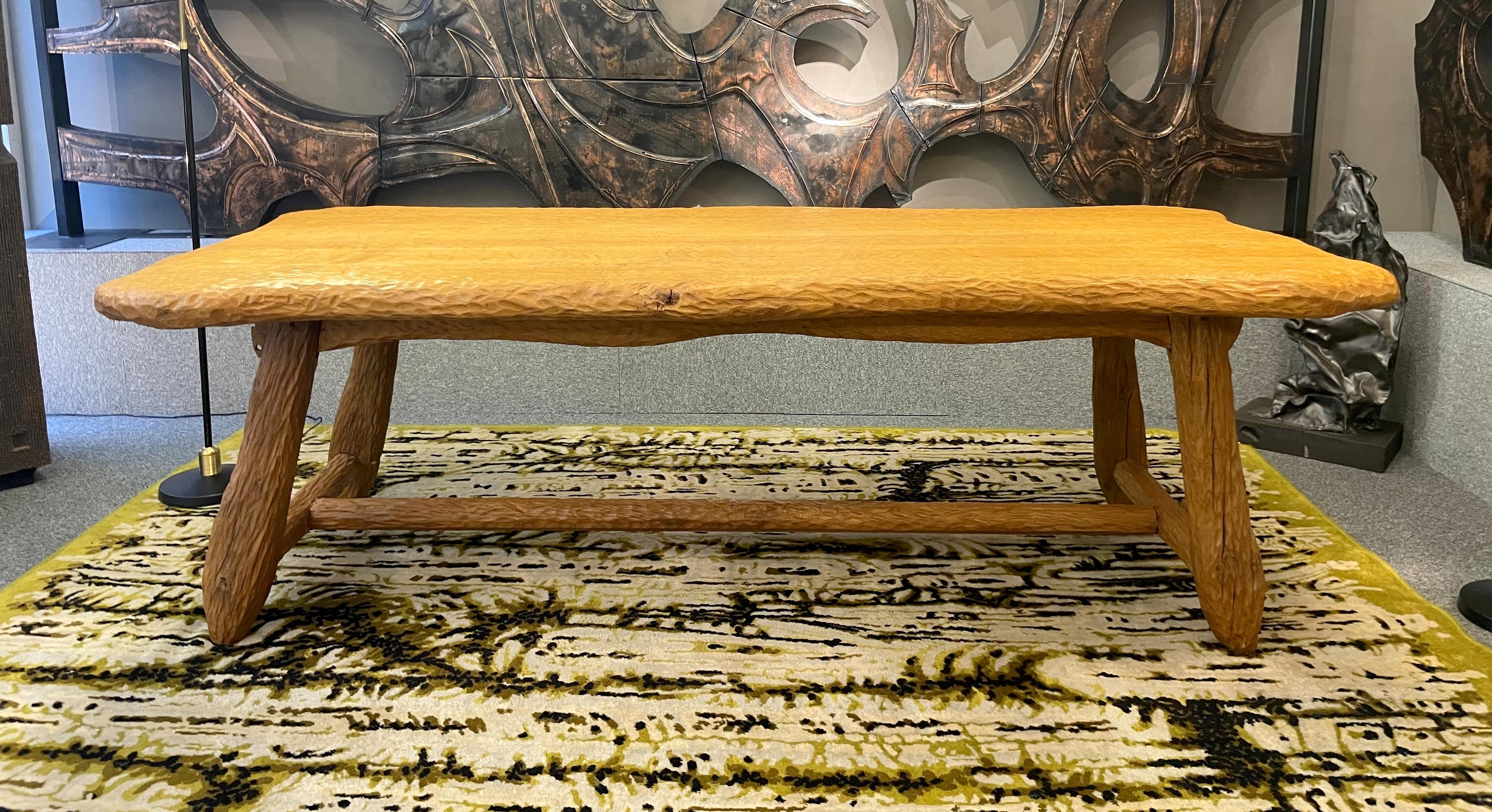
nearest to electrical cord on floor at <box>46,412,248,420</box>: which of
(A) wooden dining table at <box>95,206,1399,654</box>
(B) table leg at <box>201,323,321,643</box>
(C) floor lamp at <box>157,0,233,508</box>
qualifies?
(C) floor lamp at <box>157,0,233,508</box>

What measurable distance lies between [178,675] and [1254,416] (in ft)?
7.04

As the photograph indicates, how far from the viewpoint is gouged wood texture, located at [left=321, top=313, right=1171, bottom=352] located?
140cm

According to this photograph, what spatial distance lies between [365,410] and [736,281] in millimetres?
977

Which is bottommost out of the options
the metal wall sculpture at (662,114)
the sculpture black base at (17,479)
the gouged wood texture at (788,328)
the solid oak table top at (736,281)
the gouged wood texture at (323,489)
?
the sculpture black base at (17,479)

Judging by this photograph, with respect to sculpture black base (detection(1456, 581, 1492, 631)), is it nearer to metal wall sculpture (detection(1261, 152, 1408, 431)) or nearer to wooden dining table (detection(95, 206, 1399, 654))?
wooden dining table (detection(95, 206, 1399, 654))

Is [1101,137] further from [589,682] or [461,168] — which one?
[589,682]

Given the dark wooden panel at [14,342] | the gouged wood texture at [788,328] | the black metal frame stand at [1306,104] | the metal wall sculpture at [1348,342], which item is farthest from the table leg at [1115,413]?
the dark wooden panel at [14,342]

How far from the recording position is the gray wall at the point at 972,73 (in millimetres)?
2842

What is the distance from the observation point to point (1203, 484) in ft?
4.85

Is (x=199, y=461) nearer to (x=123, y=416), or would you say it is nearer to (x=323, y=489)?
(x=323, y=489)

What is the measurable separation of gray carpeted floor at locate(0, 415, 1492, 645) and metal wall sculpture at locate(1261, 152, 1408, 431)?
0.12 meters

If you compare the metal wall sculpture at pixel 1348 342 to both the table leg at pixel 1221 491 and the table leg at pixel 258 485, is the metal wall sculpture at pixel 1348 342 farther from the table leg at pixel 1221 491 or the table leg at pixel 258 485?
the table leg at pixel 258 485

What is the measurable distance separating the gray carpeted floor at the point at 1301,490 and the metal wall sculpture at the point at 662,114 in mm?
649

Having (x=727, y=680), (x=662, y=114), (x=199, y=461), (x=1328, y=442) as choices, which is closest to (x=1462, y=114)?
(x=1328, y=442)
